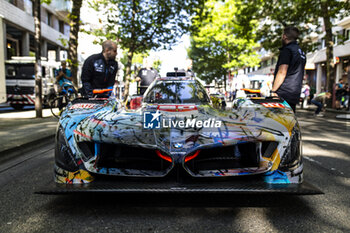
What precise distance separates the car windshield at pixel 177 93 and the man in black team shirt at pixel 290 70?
1.01 m

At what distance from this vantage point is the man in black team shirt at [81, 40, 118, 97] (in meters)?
4.99

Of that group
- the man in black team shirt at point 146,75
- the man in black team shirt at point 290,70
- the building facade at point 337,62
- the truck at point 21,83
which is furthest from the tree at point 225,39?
the man in black team shirt at point 290,70

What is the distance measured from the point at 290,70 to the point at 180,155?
2.56 m

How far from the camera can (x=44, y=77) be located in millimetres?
15680

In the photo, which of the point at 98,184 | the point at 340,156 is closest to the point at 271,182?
the point at 98,184

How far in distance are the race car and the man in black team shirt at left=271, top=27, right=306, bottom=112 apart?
1590mm

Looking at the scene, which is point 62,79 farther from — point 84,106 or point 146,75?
point 84,106

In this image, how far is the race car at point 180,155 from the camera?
215 cm

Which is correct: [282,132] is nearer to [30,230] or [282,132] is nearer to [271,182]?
[271,182]

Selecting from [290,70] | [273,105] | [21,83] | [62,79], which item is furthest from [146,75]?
[21,83]

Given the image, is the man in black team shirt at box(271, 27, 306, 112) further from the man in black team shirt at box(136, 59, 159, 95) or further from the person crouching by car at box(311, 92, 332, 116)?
the person crouching by car at box(311, 92, 332, 116)

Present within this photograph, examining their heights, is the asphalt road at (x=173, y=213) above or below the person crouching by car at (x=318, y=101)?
below

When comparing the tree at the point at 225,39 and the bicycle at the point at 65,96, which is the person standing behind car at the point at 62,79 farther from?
the tree at the point at 225,39

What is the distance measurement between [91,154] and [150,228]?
723 millimetres
